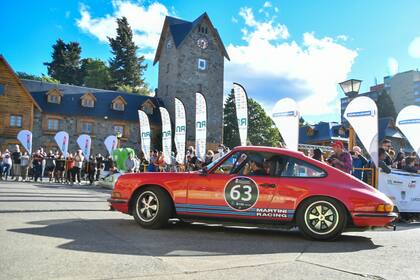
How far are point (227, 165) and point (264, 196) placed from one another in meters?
0.79

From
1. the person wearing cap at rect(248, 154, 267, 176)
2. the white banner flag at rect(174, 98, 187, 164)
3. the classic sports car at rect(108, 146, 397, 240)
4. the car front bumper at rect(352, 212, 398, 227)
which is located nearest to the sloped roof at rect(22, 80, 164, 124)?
the white banner flag at rect(174, 98, 187, 164)

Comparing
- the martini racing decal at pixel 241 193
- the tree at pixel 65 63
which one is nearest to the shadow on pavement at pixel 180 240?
the martini racing decal at pixel 241 193

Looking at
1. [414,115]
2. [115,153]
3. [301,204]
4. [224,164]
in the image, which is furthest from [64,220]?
[115,153]

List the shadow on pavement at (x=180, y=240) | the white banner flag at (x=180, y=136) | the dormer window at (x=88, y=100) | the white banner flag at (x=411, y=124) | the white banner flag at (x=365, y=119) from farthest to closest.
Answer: the dormer window at (x=88, y=100), the white banner flag at (x=180, y=136), the white banner flag at (x=411, y=124), the white banner flag at (x=365, y=119), the shadow on pavement at (x=180, y=240)

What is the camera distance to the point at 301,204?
20.8ft

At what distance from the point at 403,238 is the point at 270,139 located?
6133 cm

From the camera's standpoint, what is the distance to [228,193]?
6.52 metres

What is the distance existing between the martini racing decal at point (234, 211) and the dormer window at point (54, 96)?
43197 millimetres

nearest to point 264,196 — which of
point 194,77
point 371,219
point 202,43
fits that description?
point 371,219

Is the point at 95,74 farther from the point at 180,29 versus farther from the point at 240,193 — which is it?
the point at 240,193

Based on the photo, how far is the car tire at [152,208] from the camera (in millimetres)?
6707

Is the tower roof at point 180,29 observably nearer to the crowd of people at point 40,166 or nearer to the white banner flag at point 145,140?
the white banner flag at point 145,140

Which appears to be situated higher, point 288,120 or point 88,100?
point 88,100

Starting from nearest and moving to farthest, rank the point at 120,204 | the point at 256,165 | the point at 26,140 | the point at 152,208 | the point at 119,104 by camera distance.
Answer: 1. the point at 256,165
2. the point at 152,208
3. the point at 120,204
4. the point at 26,140
5. the point at 119,104
